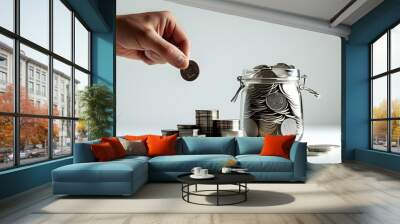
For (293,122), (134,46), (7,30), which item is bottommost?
(293,122)

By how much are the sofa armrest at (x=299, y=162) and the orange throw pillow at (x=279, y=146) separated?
225mm

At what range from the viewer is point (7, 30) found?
4.37 meters

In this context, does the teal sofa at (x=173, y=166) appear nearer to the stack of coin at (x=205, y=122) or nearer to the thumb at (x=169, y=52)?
the stack of coin at (x=205, y=122)

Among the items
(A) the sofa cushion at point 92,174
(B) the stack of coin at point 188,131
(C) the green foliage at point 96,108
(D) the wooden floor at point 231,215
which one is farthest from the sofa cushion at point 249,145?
(C) the green foliage at point 96,108

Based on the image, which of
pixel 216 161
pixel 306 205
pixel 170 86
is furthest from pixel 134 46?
pixel 306 205

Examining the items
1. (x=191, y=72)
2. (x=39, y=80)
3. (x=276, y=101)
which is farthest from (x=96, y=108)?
(x=276, y=101)

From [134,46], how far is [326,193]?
5649 mm

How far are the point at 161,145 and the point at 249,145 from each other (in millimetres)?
1320

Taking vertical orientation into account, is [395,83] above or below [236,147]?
above

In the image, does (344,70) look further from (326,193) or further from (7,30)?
(7,30)

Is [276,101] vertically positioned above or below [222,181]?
above

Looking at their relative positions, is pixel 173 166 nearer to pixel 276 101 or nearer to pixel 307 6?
pixel 276 101

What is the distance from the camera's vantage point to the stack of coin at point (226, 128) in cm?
659

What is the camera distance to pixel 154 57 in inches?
358
